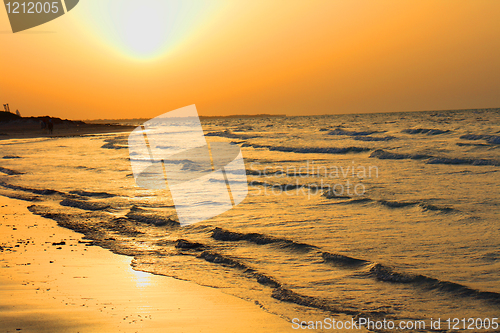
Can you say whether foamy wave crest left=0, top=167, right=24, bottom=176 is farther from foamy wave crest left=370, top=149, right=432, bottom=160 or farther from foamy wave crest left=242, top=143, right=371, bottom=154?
foamy wave crest left=370, top=149, right=432, bottom=160

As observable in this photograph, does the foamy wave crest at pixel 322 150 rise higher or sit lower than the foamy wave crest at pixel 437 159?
higher

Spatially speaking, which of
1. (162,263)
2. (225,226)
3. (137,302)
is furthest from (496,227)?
(137,302)

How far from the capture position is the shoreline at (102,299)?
4.90 meters

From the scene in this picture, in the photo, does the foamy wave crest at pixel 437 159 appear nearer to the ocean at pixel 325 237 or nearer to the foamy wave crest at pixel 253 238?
the ocean at pixel 325 237

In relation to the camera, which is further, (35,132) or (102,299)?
(35,132)

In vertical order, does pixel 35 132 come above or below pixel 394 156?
above

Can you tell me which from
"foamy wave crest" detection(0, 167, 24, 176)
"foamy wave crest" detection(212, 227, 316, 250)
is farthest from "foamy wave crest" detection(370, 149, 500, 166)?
"foamy wave crest" detection(0, 167, 24, 176)

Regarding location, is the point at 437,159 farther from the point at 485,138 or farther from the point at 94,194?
the point at 94,194

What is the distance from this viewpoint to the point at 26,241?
848 centimetres

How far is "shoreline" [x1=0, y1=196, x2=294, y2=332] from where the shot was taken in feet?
16.1

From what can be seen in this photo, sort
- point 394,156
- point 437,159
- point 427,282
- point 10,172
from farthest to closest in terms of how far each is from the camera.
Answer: point 394,156, point 437,159, point 10,172, point 427,282

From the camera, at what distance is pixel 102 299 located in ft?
18.6

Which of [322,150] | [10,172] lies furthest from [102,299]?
[322,150]

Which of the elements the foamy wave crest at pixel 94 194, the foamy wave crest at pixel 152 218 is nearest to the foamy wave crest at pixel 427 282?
the foamy wave crest at pixel 152 218
